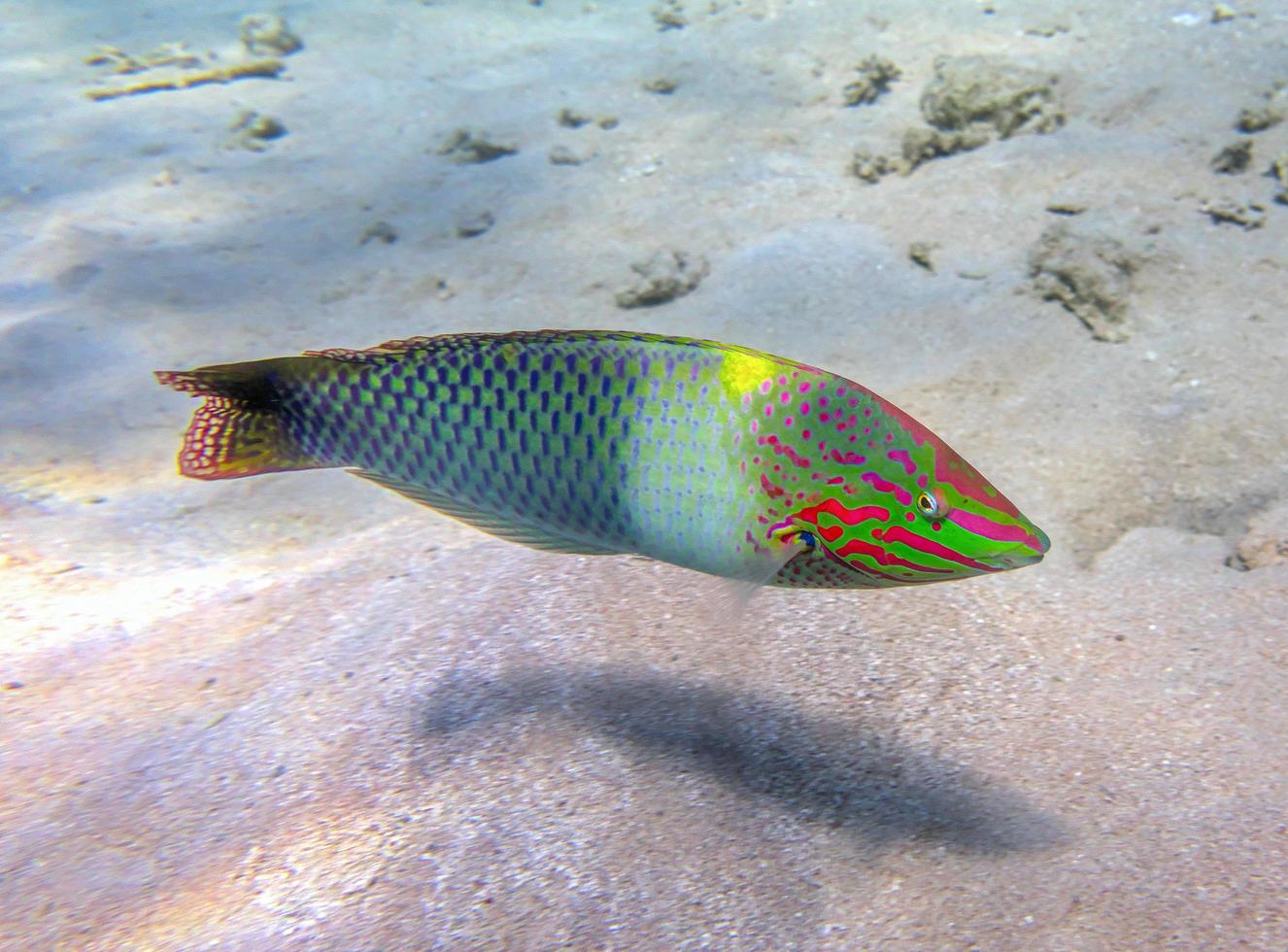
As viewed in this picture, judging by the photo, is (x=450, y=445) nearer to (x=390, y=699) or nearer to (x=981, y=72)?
(x=390, y=699)

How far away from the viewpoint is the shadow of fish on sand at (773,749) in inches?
86.7

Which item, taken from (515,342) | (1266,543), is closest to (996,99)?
(1266,543)

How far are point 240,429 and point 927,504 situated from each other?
1660 millimetres

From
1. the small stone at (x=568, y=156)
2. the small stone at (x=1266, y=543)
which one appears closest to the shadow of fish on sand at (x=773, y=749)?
the small stone at (x=1266, y=543)

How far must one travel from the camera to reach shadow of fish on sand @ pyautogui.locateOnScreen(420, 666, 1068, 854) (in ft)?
7.22

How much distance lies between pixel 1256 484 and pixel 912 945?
293 cm

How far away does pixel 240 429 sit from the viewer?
1.96 meters

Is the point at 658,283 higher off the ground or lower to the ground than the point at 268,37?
lower

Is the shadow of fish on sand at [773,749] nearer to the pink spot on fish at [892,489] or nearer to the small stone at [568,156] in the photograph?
the pink spot on fish at [892,489]

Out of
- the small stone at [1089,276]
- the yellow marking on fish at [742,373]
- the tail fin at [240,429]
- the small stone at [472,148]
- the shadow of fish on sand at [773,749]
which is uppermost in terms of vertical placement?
the yellow marking on fish at [742,373]

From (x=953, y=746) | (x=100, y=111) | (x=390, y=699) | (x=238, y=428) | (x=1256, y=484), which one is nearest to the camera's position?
(x=238, y=428)

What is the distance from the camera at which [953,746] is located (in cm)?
244

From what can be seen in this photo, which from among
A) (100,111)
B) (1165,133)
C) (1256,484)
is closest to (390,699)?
(1256,484)

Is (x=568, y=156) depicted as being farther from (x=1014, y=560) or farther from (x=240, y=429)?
(x=1014, y=560)
